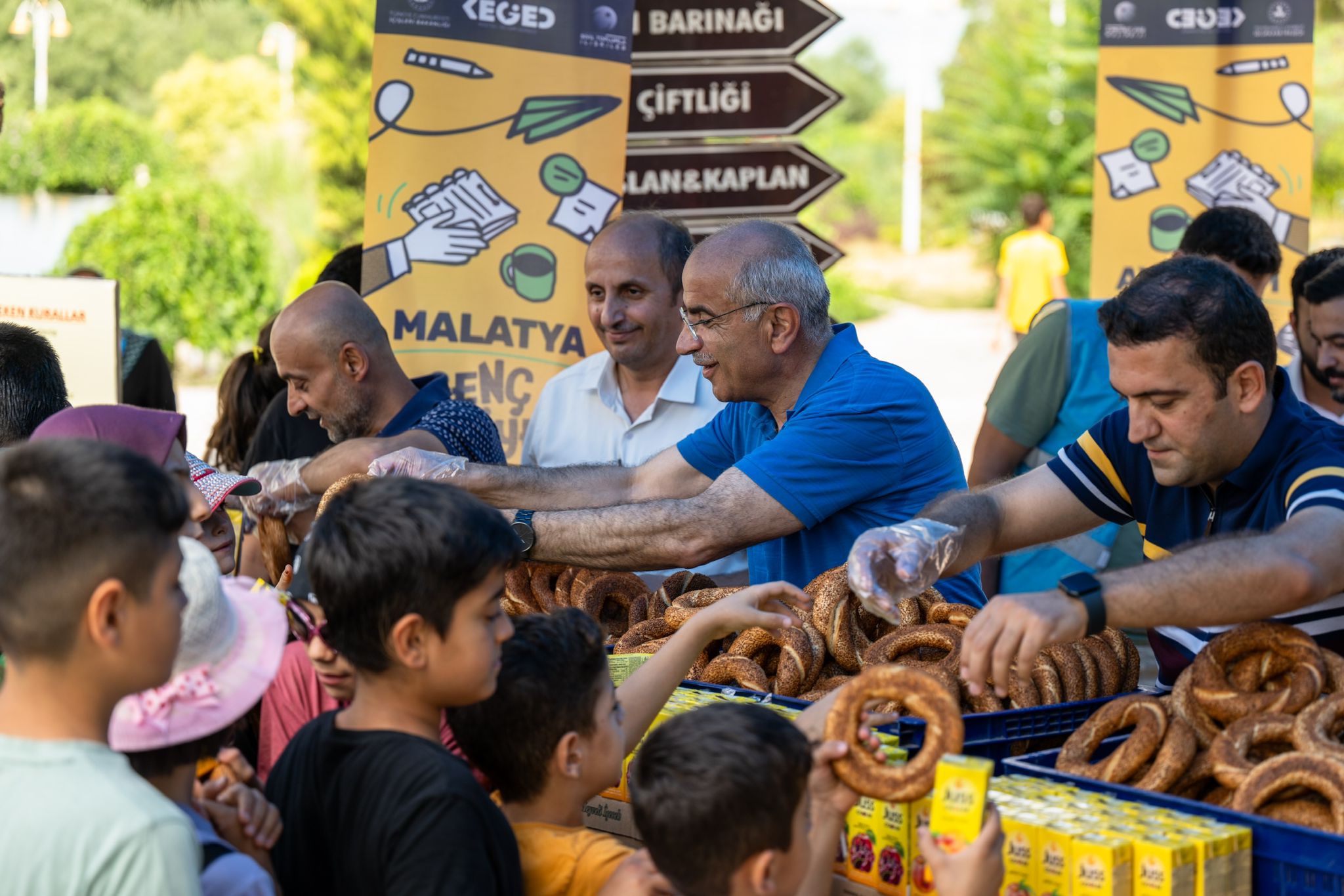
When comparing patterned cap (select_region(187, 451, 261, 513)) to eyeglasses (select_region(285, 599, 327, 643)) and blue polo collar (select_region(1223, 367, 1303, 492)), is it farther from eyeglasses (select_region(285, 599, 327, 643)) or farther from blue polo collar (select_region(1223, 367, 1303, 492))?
blue polo collar (select_region(1223, 367, 1303, 492))

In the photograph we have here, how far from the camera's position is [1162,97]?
261 inches

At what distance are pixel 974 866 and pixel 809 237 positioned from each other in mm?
4600

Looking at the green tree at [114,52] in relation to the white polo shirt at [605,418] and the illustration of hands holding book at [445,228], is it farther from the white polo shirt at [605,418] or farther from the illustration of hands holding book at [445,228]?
the white polo shirt at [605,418]

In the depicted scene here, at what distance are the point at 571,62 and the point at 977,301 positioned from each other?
2671 cm

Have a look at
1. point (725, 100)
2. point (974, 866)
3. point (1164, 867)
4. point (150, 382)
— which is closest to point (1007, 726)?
point (1164, 867)

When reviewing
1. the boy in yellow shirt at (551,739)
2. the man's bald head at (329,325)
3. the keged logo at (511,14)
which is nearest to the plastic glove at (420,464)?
the man's bald head at (329,325)

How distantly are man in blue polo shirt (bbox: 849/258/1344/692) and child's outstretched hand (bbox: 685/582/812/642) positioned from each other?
0.48 ft

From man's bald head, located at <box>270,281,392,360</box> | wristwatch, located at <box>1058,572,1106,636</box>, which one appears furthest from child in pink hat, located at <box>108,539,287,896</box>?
man's bald head, located at <box>270,281,392,360</box>

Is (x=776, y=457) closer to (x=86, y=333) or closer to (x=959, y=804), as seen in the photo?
(x=959, y=804)

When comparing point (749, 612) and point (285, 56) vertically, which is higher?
point (285, 56)

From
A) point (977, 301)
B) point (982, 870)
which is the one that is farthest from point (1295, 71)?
point (977, 301)

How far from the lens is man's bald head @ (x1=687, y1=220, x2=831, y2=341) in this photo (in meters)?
3.77

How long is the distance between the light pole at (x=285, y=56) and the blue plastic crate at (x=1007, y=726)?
34078mm

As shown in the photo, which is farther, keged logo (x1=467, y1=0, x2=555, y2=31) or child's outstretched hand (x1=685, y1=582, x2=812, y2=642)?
keged logo (x1=467, y1=0, x2=555, y2=31)
